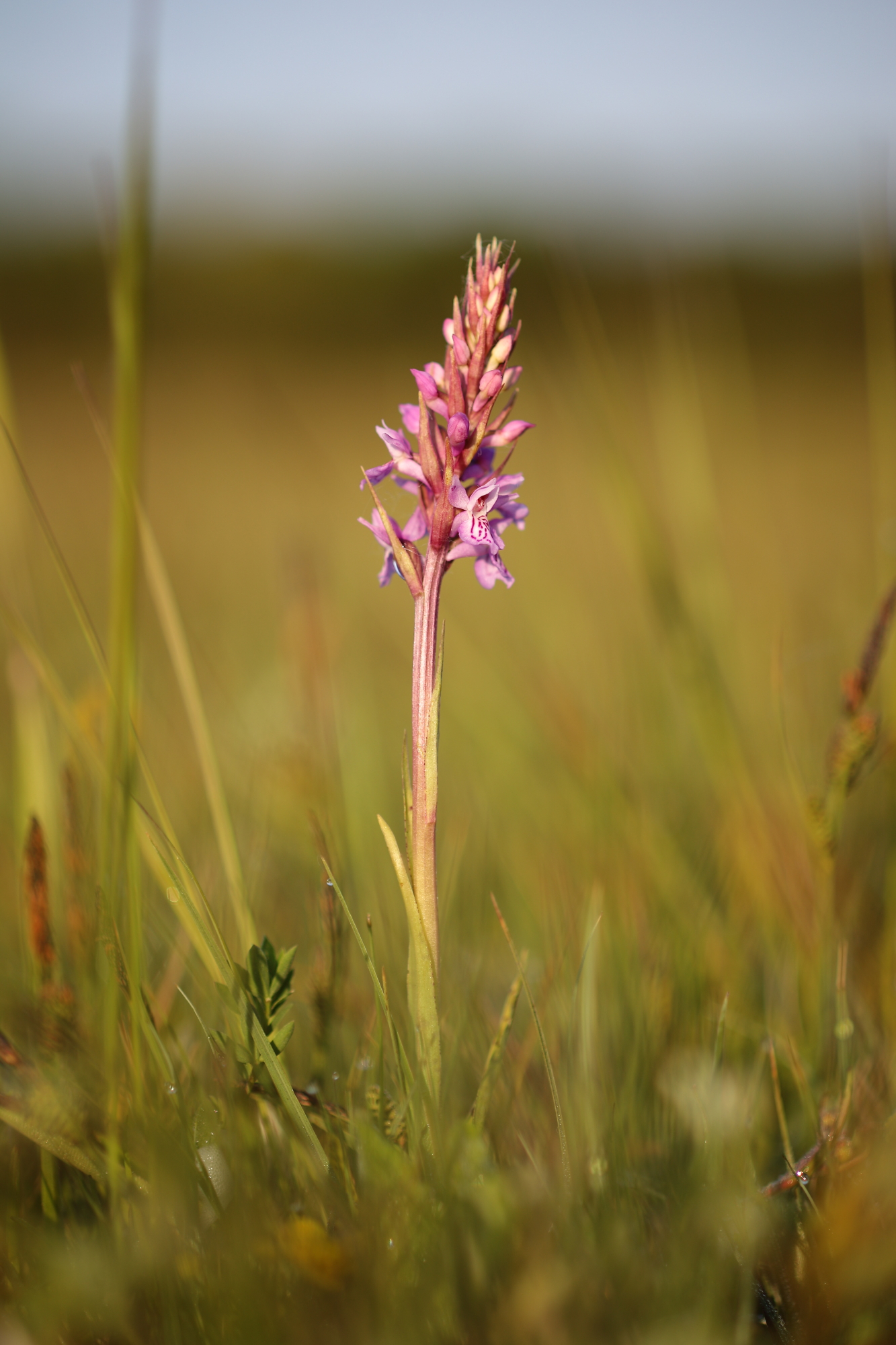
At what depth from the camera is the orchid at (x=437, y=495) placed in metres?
0.85

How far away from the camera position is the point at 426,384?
0.88m

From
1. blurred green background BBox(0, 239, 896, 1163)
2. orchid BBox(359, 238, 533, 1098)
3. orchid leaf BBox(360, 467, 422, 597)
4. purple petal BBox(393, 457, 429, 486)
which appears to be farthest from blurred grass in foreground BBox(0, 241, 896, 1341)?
purple petal BBox(393, 457, 429, 486)

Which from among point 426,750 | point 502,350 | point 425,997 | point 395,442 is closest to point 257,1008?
point 425,997

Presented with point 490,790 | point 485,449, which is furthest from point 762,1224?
point 490,790

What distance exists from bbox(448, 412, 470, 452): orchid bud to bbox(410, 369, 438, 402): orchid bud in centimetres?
4

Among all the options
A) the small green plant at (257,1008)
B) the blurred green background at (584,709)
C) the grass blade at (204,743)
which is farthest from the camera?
the blurred green background at (584,709)

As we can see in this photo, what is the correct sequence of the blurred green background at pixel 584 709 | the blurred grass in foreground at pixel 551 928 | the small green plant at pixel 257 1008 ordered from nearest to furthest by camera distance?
the blurred grass in foreground at pixel 551 928
the small green plant at pixel 257 1008
the blurred green background at pixel 584 709

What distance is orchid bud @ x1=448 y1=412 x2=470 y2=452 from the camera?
856mm

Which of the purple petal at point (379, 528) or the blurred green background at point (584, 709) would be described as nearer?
the purple petal at point (379, 528)

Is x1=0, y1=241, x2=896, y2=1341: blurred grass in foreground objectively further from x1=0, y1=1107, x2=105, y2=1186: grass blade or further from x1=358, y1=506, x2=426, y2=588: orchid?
x1=358, y1=506, x2=426, y2=588: orchid

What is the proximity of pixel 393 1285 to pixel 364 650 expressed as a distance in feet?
7.97

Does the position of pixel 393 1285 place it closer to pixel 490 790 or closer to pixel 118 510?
pixel 118 510

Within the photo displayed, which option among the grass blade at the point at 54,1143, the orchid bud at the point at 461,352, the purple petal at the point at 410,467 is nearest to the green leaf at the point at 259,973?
the grass blade at the point at 54,1143

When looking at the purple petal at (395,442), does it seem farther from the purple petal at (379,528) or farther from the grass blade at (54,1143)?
the grass blade at (54,1143)
